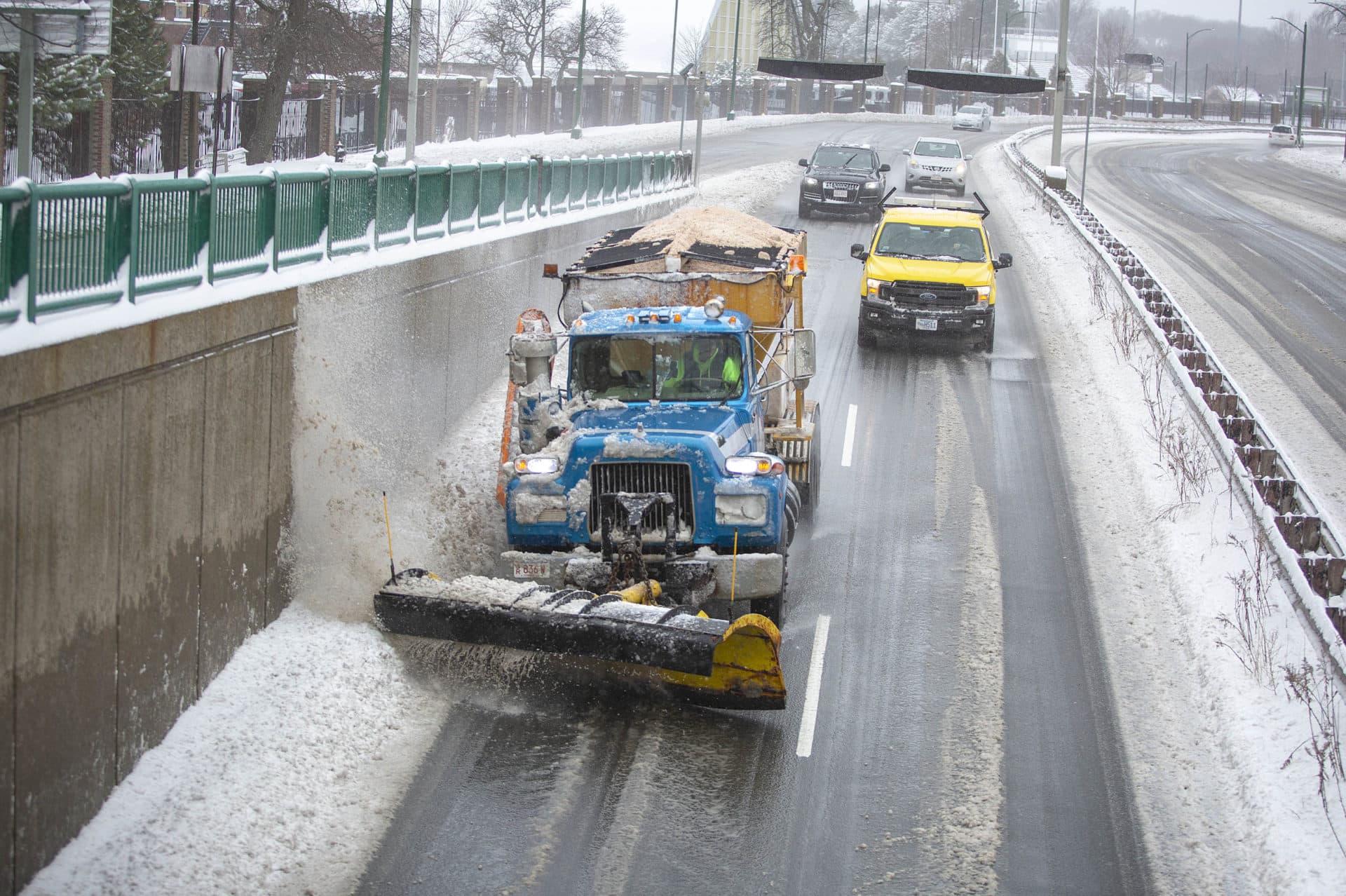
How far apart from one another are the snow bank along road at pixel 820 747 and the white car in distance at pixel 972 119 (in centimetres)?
6736

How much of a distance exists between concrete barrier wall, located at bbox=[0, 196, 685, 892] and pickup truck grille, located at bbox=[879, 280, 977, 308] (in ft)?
35.3

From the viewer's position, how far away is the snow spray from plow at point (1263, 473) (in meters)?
9.52

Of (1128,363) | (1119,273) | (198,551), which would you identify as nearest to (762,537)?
(198,551)

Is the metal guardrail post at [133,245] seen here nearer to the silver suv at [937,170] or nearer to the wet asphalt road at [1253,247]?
the wet asphalt road at [1253,247]

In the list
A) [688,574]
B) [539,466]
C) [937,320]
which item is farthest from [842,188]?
[688,574]

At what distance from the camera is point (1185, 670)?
10.2m

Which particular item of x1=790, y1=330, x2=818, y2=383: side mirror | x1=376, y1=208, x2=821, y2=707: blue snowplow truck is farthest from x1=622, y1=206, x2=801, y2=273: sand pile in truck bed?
x1=790, y1=330, x2=818, y2=383: side mirror

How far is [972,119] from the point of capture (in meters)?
77.5

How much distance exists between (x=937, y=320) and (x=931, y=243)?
73.1 inches

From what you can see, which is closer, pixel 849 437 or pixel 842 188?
pixel 849 437

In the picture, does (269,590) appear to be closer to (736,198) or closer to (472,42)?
(736,198)

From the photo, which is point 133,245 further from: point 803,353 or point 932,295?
point 932,295

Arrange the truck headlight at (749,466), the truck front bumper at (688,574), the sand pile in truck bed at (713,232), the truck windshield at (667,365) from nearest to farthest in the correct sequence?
the truck front bumper at (688,574) → the truck headlight at (749,466) → the truck windshield at (667,365) → the sand pile in truck bed at (713,232)

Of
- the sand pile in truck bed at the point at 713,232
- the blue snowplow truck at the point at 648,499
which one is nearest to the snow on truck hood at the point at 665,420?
the blue snowplow truck at the point at 648,499
